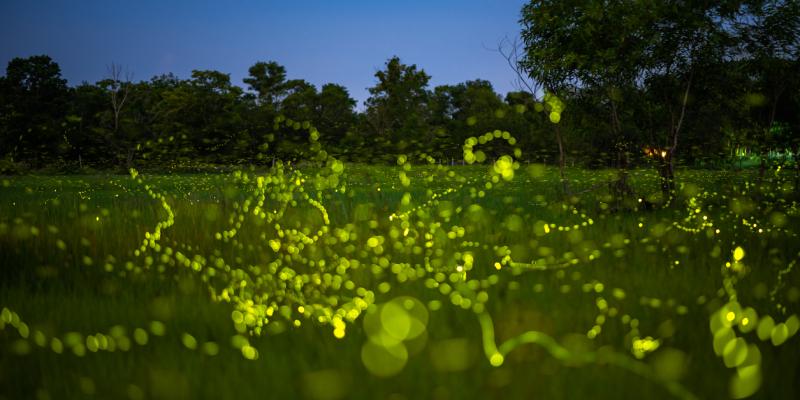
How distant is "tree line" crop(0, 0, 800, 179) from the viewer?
11.9 metres

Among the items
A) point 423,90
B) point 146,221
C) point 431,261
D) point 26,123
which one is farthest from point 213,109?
point 431,261

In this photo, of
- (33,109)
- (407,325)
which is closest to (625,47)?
(407,325)

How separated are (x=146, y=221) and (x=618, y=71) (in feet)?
39.6

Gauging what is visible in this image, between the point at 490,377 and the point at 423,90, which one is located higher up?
the point at 423,90

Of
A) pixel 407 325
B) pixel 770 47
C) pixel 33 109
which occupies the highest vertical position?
pixel 33 109

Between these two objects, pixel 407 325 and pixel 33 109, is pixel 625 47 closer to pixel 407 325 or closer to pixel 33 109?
pixel 407 325

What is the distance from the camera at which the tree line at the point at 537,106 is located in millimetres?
11930

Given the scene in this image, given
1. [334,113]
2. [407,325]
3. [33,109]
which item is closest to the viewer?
[407,325]

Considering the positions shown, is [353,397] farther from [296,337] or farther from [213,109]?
[213,109]

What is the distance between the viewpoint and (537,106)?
6.35m

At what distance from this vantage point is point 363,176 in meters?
30.1

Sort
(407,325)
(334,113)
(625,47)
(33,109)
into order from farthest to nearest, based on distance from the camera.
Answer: (334,113), (33,109), (625,47), (407,325)

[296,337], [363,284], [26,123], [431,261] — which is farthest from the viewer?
[26,123]

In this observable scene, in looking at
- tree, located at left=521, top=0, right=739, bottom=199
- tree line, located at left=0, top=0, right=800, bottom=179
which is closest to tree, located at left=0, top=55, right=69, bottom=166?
tree line, located at left=0, top=0, right=800, bottom=179
